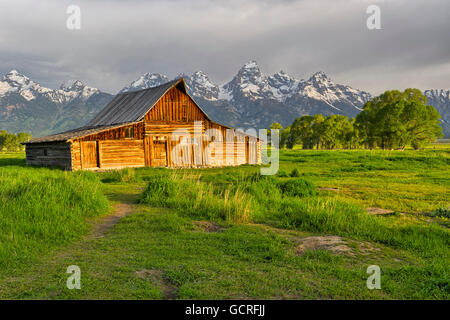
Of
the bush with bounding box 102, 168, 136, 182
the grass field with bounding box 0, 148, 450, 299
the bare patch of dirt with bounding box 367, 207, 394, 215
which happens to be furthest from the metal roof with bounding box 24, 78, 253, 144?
the bare patch of dirt with bounding box 367, 207, 394, 215

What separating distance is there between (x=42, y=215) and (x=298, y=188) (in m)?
9.96

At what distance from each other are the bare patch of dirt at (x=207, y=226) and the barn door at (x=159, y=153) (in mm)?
20866

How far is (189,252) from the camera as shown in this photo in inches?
258

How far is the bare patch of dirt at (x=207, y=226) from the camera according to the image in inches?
334

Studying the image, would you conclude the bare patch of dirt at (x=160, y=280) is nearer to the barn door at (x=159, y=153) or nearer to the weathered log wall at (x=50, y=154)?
the weathered log wall at (x=50, y=154)

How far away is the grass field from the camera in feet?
16.0

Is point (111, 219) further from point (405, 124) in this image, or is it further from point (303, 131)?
point (303, 131)

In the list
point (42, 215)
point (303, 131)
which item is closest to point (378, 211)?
point (42, 215)

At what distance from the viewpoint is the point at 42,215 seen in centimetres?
813

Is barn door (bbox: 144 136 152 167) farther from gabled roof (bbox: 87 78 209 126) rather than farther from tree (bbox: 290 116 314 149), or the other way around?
tree (bbox: 290 116 314 149)
